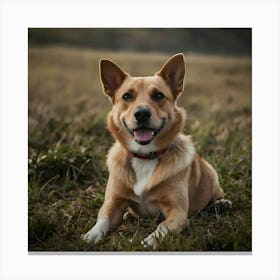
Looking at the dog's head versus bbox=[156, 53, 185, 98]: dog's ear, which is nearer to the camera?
the dog's head

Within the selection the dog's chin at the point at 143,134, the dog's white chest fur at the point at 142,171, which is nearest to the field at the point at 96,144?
the dog's white chest fur at the point at 142,171

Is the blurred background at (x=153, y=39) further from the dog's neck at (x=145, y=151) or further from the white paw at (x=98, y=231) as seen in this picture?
the white paw at (x=98, y=231)

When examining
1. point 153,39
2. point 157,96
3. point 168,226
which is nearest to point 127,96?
point 157,96

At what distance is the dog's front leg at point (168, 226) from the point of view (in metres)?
3.80

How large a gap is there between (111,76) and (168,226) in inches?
48.5

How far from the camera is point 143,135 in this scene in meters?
3.88

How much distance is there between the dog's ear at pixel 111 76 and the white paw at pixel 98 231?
0.97 m

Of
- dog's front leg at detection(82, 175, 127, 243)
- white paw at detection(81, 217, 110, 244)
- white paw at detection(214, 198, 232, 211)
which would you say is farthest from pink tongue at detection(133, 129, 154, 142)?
white paw at detection(214, 198, 232, 211)

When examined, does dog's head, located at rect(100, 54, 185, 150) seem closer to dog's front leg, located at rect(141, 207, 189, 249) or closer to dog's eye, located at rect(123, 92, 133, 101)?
dog's eye, located at rect(123, 92, 133, 101)

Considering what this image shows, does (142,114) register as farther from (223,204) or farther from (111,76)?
(223,204)

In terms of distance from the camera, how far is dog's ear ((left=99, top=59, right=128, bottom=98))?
4086mm
